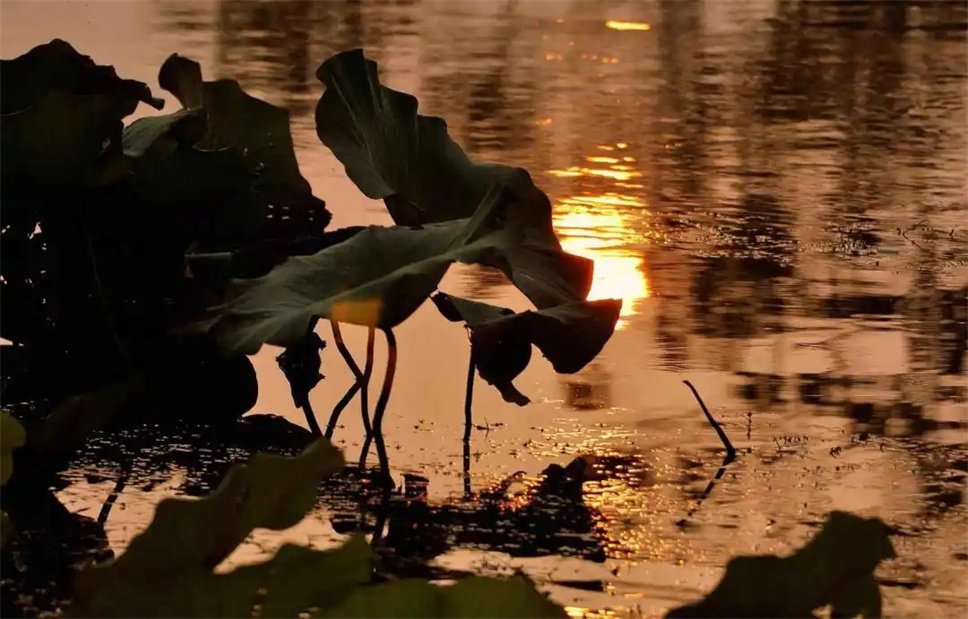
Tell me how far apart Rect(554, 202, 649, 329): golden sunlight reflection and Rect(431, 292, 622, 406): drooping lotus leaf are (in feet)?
1.52

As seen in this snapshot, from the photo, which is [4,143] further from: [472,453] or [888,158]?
[888,158]

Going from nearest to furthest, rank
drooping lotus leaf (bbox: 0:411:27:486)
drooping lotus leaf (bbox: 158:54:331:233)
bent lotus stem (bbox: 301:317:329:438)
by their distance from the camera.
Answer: drooping lotus leaf (bbox: 0:411:27:486) < bent lotus stem (bbox: 301:317:329:438) < drooping lotus leaf (bbox: 158:54:331:233)

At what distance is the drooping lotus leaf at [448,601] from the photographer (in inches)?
37.0

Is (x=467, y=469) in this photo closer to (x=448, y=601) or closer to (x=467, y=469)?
(x=467, y=469)

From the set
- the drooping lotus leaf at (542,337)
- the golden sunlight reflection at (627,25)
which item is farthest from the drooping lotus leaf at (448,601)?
the golden sunlight reflection at (627,25)

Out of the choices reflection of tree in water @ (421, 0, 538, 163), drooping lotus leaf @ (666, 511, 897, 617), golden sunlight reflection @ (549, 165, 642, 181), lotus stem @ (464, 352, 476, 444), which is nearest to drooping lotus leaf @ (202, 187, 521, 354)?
lotus stem @ (464, 352, 476, 444)

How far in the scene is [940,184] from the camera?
329cm

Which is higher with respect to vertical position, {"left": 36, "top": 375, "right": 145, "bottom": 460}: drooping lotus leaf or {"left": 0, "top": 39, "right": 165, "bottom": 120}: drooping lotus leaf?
{"left": 0, "top": 39, "right": 165, "bottom": 120}: drooping lotus leaf

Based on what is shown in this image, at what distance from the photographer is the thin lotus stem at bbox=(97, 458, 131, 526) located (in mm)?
1497

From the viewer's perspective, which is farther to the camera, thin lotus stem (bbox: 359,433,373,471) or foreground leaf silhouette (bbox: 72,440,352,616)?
thin lotus stem (bbox: 359,433,373,471)

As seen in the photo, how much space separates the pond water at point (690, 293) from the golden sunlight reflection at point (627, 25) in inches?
19.4

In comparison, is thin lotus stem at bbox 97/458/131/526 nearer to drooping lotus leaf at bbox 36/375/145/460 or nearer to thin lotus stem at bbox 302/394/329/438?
drooping lotus leaf at bbox 36/375/145/460

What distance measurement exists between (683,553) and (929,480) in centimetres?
35

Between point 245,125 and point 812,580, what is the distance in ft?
3.85
